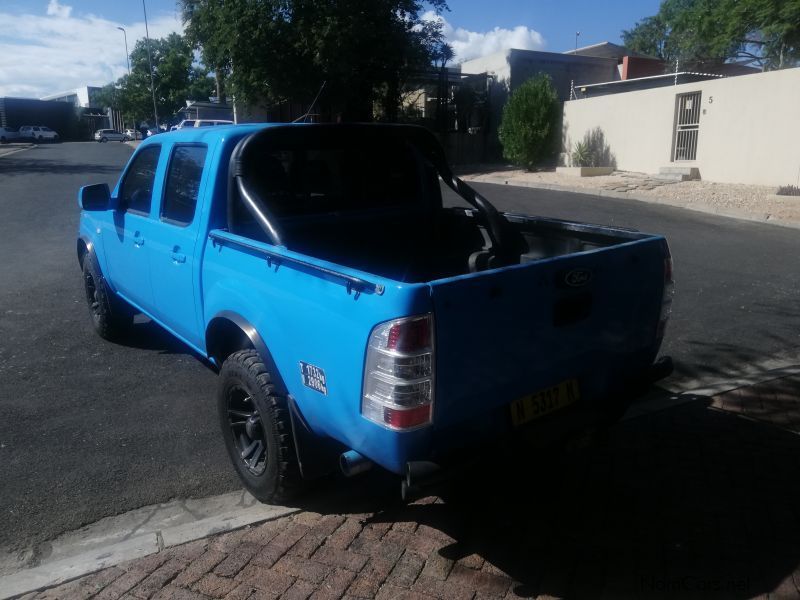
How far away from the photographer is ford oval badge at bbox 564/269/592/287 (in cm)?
291

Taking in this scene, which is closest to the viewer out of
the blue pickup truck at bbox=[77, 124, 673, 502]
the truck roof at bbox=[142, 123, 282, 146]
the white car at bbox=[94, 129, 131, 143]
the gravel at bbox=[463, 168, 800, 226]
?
the blue pickup truck at bbox=[77, 124, 673, 502]

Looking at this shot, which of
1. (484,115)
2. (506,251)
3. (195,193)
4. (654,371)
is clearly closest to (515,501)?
(654,371)

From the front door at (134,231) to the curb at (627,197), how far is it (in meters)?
11.3

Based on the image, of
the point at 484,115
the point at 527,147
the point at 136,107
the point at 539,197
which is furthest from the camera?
the point at 136,107

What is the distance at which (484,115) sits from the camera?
27453mm

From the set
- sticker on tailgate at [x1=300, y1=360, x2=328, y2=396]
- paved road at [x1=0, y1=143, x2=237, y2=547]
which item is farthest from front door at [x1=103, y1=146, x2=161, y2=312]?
sticker on tailgate at [x1=300, y1=360, x2=328, y2=396]

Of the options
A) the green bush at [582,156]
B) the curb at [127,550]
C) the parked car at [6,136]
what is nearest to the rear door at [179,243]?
the curb at [127,550]

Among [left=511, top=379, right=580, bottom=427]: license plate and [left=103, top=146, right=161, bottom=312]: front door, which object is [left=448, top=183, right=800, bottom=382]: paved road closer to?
[left=511, top=379, right=580, bottom=427]: license plate

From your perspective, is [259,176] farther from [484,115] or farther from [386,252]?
[484,115]

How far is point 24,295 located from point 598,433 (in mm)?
6651

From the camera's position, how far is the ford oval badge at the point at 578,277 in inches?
Answer: 115

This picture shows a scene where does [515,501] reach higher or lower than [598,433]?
lower

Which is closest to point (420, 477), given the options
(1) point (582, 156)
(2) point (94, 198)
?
(2) point (94, 198)

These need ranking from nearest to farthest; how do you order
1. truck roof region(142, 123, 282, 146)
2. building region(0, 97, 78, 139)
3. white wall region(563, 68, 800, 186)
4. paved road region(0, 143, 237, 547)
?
paved road region(0, 143, 237, 547), truck roof region(142, 123, 282, 146), white wall region(563, 68, 800, 186), building region(0, 97, 78, 139)
